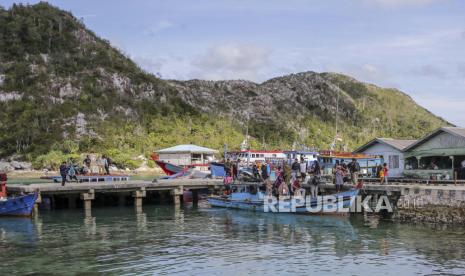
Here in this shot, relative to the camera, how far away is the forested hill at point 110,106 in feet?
334

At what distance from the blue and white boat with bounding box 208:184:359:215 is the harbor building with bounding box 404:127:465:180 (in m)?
9.12

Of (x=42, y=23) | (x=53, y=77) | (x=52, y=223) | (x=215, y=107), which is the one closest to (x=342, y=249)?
(x=52, y=223)

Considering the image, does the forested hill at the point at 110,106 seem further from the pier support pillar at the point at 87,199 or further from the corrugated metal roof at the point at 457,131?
the corrugated metal roof at the point at 457,131

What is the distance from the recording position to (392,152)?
52.1m

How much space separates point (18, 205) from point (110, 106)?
73102 millimetres

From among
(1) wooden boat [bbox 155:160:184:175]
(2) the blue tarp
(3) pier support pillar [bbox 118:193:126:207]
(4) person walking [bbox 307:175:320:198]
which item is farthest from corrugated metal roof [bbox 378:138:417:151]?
(1) wooden boat [bbox 155:160:184:175]

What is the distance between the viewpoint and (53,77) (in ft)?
383

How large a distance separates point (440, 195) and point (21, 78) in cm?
9680

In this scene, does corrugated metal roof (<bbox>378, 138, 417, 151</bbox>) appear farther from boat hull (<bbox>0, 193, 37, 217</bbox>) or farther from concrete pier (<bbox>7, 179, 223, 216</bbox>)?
boat hull (<bbox>0, 193, 37, 217</bbox>)

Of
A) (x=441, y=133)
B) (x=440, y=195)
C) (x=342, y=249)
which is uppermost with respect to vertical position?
(x=441, y=133)

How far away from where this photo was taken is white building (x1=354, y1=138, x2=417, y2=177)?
51.1 meters

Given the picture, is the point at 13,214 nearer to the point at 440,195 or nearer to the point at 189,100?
the point at 440,195

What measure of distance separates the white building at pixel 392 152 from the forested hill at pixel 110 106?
51.1 meters

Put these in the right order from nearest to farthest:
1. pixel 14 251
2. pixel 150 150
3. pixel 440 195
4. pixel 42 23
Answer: pixel 14 251 → pixel 440 195 → pixel 150 150 → pixel 42 23
